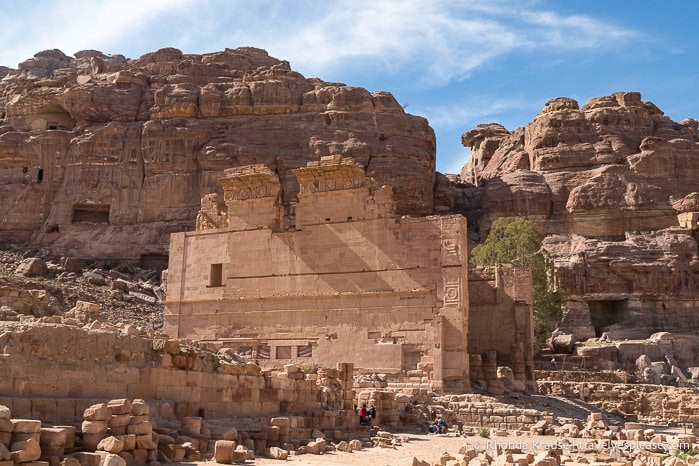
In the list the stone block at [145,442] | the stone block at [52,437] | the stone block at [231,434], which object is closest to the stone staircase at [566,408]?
the stone block at [231,434]

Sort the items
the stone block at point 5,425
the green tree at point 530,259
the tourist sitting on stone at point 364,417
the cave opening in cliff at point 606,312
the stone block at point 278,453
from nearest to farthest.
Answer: the stone block at point 5,425 < the stone block at point 278,453 < the tourist sitting on stone at point 364,417 < the green tree at point 530,259 < the cave opening in cliff at point 606,312

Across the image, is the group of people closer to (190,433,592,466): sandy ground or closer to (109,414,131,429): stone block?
(190,433,592,466): sandy ground

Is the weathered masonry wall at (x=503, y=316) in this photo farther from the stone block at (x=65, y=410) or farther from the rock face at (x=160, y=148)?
the rock face at (x=160, y=148)

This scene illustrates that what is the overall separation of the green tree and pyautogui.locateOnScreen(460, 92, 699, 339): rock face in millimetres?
6936

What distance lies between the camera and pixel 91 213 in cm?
4709

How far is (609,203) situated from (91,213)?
1287 inches

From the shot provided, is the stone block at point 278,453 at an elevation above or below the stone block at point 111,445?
below

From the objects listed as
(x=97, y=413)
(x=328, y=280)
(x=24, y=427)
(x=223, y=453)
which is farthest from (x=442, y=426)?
(x=24, y=427)

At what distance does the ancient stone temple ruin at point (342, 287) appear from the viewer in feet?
67.9

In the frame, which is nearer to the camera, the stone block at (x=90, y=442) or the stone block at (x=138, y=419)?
the stone block at (x=90, y=442)

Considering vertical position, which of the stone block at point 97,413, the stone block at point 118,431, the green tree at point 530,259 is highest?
the green tree at point 530,259

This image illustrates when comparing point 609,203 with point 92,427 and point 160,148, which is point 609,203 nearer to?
point 160,148

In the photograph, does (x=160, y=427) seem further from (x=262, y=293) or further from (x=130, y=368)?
(x=262, y=293)

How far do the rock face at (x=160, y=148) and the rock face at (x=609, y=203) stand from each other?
7.04 metres
